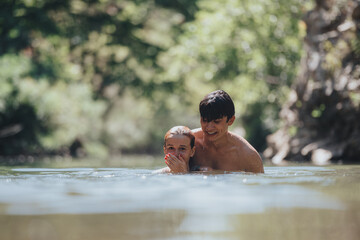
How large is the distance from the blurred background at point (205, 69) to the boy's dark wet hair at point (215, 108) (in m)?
7.37

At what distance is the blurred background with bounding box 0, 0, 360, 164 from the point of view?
14.3m

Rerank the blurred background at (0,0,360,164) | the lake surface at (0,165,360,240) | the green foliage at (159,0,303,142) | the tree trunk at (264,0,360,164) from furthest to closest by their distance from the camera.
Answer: the green foliage at (159,0,303,142) → the blurred background at (0,0,360,164) → the tree trunk at (264,0,360,164) → the lake surface at (0,165,360,240)

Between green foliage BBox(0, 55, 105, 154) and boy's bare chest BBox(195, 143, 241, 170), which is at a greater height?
green foliage BBox(0, 55, 105, 154)

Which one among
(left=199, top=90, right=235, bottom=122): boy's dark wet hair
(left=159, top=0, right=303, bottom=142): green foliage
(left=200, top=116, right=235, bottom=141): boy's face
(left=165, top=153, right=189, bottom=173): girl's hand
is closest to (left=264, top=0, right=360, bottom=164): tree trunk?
(left=159, top=0, right=303, bottom=142): green foliage

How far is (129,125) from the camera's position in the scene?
41969mm

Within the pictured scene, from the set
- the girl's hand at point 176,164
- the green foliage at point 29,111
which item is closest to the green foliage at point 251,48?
the green foliage at point 29,111

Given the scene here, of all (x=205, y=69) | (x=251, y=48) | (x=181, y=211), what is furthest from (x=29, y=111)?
(x=181, y=211)

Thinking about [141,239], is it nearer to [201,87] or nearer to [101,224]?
[101,224]

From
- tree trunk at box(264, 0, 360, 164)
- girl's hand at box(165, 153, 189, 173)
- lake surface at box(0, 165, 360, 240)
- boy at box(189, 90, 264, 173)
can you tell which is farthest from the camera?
tree trunk at box(264, 0, 360, 164)

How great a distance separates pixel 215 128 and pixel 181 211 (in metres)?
3.16

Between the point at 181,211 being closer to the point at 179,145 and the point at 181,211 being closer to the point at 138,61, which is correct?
the point at 179,145

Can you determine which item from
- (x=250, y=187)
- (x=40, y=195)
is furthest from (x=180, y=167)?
(x=40, y=195)

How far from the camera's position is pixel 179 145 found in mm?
6105

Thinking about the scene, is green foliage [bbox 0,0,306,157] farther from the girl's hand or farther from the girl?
the girl's hand
